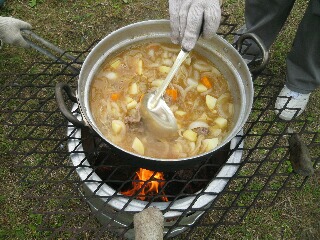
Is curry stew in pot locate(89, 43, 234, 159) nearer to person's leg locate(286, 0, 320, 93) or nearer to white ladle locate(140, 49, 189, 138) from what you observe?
white ladle locate(140, 49, 189, 138)

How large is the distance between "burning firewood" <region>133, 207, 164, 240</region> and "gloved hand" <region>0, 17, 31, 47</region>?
1792mm

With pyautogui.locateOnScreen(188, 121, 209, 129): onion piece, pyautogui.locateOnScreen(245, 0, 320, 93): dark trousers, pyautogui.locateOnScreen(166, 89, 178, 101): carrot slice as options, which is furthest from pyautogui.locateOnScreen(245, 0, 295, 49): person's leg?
pyautogui.locateOnScreen(188, 121, 209, 129): onion piece

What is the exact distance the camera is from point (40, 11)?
15.6 ft

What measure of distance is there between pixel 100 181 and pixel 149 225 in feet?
1.69

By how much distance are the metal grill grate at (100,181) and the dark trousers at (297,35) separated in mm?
387

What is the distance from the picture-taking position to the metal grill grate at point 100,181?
271cm

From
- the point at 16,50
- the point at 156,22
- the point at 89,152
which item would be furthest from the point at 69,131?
the point at 16,50

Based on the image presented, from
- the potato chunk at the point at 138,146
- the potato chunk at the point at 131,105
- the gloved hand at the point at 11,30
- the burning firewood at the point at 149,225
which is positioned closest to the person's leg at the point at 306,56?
the potato chunk at the point at 131,105

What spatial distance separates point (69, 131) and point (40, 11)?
2.33m

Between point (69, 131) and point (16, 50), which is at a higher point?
point (69, 131)

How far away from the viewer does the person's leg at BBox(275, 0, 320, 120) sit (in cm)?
346

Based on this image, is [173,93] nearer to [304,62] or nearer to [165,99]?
[165,99]

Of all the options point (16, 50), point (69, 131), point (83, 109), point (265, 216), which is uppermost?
point (83, 109)

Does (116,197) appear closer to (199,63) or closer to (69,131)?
(69,131)
